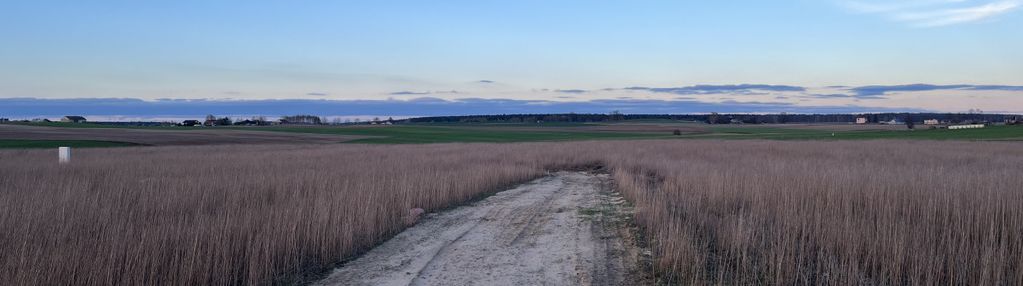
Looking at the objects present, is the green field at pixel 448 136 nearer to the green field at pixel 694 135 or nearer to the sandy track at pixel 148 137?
the green field at pixel 694 135

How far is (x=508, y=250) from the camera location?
778 cm

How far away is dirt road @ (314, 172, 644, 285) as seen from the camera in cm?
646

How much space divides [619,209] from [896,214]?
4105 millimetres

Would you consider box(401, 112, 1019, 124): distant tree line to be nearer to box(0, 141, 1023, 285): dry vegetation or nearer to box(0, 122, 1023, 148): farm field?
box(0, 122, 1023, 148): farm field

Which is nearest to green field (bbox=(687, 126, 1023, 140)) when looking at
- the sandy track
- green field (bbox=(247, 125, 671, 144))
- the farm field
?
the farm field

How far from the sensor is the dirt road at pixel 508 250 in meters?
6.46

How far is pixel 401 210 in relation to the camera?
415 inches

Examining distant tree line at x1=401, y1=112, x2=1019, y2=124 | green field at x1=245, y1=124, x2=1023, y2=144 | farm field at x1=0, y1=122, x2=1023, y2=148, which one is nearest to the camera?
farm field at x1=0, y1=122, x2=1023, y2=148

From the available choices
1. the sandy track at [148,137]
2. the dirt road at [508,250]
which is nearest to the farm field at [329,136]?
the sandy track at [148,137]

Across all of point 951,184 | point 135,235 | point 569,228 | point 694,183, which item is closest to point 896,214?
point 951,184

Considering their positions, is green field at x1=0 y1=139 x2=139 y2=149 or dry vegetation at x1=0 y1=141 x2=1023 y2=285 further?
green field at x1=0 y1=139 x2=139 y2=149

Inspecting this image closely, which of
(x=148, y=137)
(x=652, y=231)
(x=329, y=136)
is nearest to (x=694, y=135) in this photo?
(x=329, y=136)

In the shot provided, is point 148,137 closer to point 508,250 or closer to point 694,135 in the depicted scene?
point 508,250

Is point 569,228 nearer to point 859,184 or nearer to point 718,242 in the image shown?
point 718,242
